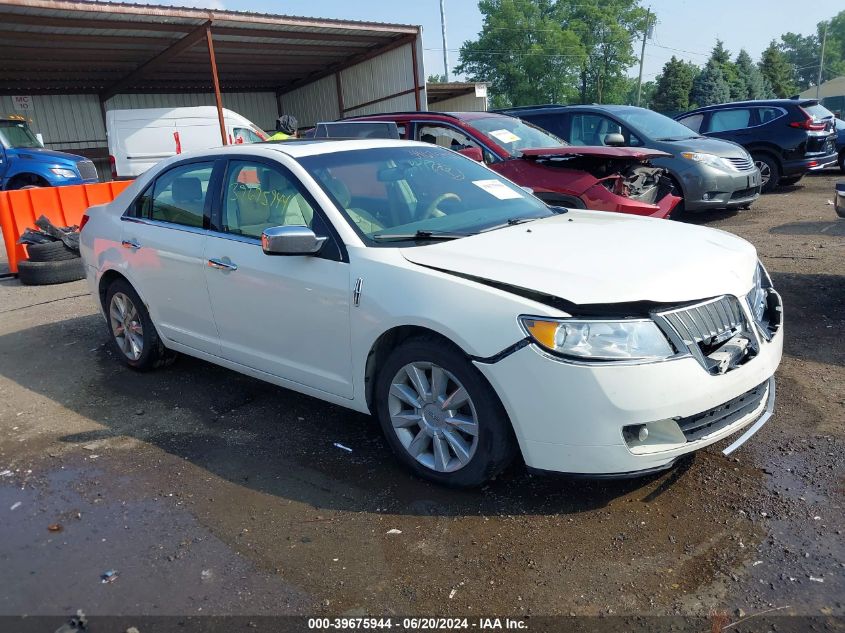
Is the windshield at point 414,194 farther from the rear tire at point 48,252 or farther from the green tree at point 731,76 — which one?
the green tree at point 731,76

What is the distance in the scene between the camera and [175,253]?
185 inches

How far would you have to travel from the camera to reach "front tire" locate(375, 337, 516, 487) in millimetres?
3195

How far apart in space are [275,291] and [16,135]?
1378 centimetres

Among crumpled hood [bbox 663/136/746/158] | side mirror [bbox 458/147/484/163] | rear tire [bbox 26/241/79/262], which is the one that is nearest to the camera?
side mirror [bbox 458/147/484/163]

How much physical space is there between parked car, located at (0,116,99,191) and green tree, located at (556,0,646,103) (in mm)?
72337

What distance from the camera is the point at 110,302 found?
5566mm

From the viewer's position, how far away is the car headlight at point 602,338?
295 centimetres

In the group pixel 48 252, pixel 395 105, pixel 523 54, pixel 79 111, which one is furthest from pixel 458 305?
pixel 523 54

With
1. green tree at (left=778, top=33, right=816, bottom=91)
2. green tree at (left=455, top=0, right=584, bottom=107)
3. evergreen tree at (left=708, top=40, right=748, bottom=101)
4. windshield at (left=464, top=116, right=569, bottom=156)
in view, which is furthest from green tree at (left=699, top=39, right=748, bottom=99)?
green tree at (left=778, top=33, right=816, bottom=91)

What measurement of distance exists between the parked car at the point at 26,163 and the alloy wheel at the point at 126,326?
9.81 metres

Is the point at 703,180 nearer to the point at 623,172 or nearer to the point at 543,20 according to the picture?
the point at 623,172

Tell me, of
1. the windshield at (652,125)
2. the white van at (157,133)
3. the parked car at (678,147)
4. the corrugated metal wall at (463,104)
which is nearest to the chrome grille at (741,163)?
the parked car at (678,147)

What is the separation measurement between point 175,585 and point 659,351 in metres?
2.20

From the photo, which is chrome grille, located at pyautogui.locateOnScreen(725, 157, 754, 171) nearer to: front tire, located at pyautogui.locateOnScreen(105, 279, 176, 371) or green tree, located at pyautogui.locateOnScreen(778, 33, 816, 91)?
front tire, located at pyautogui.locateOnScreen(105, 279, 176, 371)
